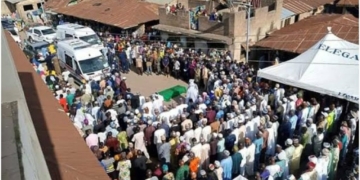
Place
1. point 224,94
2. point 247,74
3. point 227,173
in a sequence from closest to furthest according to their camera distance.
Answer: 1. point 227,173
2. point 224,94
3. point 247,74

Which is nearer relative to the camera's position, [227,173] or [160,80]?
[227,173]

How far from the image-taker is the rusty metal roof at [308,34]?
53.2 feet

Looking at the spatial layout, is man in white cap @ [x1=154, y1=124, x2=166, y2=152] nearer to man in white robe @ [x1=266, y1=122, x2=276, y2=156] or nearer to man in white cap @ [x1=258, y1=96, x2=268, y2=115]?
man in white robe @ [x1=266, y1=122, x2=276, y2=156]

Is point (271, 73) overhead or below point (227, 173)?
overhead

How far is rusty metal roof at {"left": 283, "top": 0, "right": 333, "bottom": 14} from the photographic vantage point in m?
22.1

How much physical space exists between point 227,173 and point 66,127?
12.6ft

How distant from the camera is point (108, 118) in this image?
10977 mm

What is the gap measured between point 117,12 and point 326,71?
15.9 metres

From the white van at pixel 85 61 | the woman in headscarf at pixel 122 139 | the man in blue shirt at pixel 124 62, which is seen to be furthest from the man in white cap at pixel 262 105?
the man in blue shirt at pixel 124 62

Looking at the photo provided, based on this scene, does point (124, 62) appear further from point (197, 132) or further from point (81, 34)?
point (197, 132)

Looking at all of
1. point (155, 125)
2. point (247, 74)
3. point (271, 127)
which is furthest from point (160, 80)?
point (271, 127)

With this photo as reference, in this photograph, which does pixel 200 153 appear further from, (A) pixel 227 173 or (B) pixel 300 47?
(B) pixel 300 47

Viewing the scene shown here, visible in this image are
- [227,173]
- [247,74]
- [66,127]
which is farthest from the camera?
[247,74]

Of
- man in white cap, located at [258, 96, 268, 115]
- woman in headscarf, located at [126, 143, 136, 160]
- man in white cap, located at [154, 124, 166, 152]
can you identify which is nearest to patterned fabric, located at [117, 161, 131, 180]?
woman in headscarf, located at [126, 143, 136, 160]
